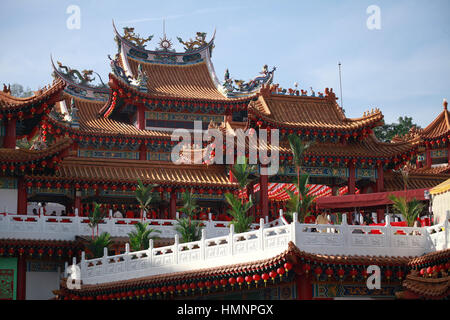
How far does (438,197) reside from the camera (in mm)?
23672

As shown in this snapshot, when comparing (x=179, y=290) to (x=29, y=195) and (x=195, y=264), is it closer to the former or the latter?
(x=195, y=264)

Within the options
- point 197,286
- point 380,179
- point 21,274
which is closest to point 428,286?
point 197,286

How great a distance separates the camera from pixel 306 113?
1335 inches

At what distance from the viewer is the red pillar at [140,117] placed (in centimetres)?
3784

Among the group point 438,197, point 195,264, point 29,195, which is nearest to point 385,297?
point 438,197

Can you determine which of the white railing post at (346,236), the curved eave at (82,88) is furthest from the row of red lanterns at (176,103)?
the white railing post at (346,236)

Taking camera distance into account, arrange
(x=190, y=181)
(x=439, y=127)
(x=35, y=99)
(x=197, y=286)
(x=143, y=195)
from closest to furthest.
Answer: (x=197, y=286) → (x=143, y=195) → (x=35, y=99) → (x=190, y=181) → (x=439, y=127)

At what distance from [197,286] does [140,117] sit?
17.2 meters

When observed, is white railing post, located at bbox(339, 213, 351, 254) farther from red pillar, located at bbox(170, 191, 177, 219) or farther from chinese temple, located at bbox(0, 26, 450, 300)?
red pillar, located at bbox(170, 191, 177, 219)

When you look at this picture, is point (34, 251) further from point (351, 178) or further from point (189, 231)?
point (351, 178)

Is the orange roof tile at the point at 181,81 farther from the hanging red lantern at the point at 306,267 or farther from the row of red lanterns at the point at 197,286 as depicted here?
the hanging red lantern at the point at 306,267

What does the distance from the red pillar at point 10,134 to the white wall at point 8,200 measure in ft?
5.95

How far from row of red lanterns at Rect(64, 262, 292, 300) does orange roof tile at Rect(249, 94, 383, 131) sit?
10511 millimetres
